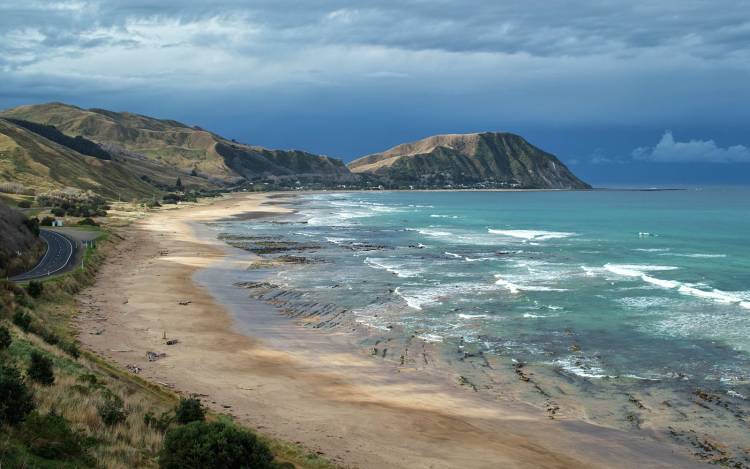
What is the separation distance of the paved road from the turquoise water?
1415 centimetres

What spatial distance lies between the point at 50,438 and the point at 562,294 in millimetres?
35348

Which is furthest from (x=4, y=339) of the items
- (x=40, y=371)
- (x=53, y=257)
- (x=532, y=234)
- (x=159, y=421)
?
(x=532, y=234)

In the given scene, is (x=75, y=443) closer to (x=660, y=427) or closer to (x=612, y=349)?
(x=660, y=427)

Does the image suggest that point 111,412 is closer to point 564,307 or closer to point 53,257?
point 564,307

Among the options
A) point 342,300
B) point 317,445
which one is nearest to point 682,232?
point 342,300

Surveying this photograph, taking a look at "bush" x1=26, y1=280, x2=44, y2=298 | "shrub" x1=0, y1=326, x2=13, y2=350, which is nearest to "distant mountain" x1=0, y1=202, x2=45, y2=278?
"bush" x1=26, y1=280, x2=44, y2=298

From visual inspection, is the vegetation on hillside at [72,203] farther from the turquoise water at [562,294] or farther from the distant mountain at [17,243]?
the distant mountain at [17,243]

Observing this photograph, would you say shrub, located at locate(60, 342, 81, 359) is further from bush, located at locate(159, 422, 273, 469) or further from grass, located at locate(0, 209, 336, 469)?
bush, located at locate(159, 422, 273, 469)

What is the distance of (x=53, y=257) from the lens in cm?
4709

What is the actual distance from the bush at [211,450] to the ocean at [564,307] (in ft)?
41.0

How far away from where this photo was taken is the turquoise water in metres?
28.8

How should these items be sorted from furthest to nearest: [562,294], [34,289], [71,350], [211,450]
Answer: [562,294] → [34,289] → [71,350] → [211,450]

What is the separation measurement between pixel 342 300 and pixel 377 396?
1777 cm

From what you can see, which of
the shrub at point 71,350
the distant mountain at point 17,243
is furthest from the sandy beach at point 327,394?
the distant mountain at point 17,243
